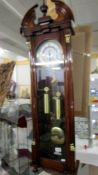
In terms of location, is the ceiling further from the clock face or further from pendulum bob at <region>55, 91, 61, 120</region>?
pendulum bob at <region>55, 91, 61, 120</region>

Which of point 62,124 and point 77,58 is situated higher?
point 77,58

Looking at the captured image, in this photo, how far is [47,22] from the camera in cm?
125

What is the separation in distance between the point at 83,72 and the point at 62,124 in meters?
0.53

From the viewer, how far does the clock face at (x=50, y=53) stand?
4.15 ft

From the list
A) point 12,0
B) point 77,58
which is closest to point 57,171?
point 77,58

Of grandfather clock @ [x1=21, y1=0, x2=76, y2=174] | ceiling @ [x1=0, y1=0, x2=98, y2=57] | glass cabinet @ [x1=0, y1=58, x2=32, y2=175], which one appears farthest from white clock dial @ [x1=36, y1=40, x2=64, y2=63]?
ceiling @ [x1=0, y1=0, x2=98, y2=57]

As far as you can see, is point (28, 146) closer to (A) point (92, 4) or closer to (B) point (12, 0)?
(B) point (12, 0)

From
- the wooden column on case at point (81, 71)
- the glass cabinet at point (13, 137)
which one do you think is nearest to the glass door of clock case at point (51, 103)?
the wooden column on case at point (81, 71)

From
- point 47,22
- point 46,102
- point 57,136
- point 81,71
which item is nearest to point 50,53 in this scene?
point 47,22

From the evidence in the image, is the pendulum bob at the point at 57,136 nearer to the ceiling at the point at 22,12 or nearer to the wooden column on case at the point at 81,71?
the wooden column on case at the point at 81,71

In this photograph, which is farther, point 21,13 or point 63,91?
point 21,13

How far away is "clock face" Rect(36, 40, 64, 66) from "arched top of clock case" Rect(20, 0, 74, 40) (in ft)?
0.26

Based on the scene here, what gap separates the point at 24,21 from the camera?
1.31m

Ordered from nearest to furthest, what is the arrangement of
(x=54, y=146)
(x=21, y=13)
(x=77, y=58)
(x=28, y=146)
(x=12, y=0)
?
(x=54, y=146), (x=77, y=58), (x=28, y=146), (x=12, y=0), (x=21, y=13)
